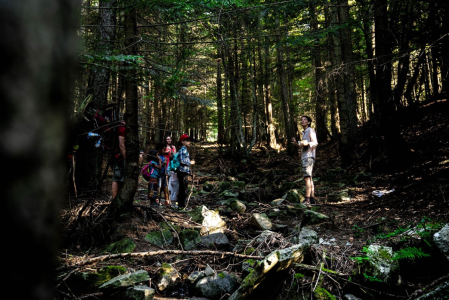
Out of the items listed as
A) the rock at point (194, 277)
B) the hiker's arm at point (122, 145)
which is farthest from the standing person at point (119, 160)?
the rock at point (194, 277)

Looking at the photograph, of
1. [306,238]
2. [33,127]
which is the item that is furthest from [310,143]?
[33,127]

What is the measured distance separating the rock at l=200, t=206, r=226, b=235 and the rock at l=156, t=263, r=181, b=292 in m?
1.60

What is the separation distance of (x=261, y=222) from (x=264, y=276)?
2.58 metres

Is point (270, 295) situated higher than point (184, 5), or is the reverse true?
point (184, 5)

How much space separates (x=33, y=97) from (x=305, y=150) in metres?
7.03

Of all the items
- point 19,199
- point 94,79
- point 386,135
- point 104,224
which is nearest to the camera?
point 19,199

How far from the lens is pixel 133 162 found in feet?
16.1

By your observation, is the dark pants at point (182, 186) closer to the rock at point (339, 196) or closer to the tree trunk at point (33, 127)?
Answer: the rock at point (339, 196)

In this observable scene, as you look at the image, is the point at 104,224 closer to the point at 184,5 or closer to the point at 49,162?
the point at 184,5

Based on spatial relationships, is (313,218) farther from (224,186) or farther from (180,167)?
(224,186)

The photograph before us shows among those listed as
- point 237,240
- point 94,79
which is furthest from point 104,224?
point 94,79

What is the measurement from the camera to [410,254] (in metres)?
3.24

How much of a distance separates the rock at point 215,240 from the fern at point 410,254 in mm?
2650

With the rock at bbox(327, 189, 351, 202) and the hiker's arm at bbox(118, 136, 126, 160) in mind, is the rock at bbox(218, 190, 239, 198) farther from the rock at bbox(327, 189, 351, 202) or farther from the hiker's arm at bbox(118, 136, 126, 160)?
the hiker's arm at bbox(118, 136, 126, 160)
